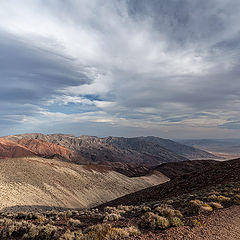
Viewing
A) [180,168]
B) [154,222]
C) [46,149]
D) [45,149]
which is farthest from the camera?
[46,149]

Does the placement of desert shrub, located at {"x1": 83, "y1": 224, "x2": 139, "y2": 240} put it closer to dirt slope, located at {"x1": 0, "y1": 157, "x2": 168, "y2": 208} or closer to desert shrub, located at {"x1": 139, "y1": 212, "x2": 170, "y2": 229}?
desert shrub, located at {"x1": 139, "y1": 212, "x2": 170, "y2": 229}

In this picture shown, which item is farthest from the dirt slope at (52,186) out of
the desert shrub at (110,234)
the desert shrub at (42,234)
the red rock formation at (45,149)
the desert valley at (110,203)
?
the red rock formation at (45,149)

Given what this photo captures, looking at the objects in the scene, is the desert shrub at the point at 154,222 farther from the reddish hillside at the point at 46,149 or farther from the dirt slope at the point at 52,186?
the reddish hillside at the point at 46,149

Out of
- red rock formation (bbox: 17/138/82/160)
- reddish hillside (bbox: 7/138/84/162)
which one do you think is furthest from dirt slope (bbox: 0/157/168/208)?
red rock formation (bbox: 17/138/82/160)

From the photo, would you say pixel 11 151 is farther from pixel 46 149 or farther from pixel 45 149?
pixel 46 149

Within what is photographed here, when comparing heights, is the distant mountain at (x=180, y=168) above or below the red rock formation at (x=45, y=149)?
below

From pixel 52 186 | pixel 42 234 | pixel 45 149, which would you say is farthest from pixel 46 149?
pixel 42 234

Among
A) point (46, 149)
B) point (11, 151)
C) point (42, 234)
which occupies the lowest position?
point (46, 149)

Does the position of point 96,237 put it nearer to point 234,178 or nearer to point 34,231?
point 34,231

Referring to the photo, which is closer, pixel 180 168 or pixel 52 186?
pixel 52 186
